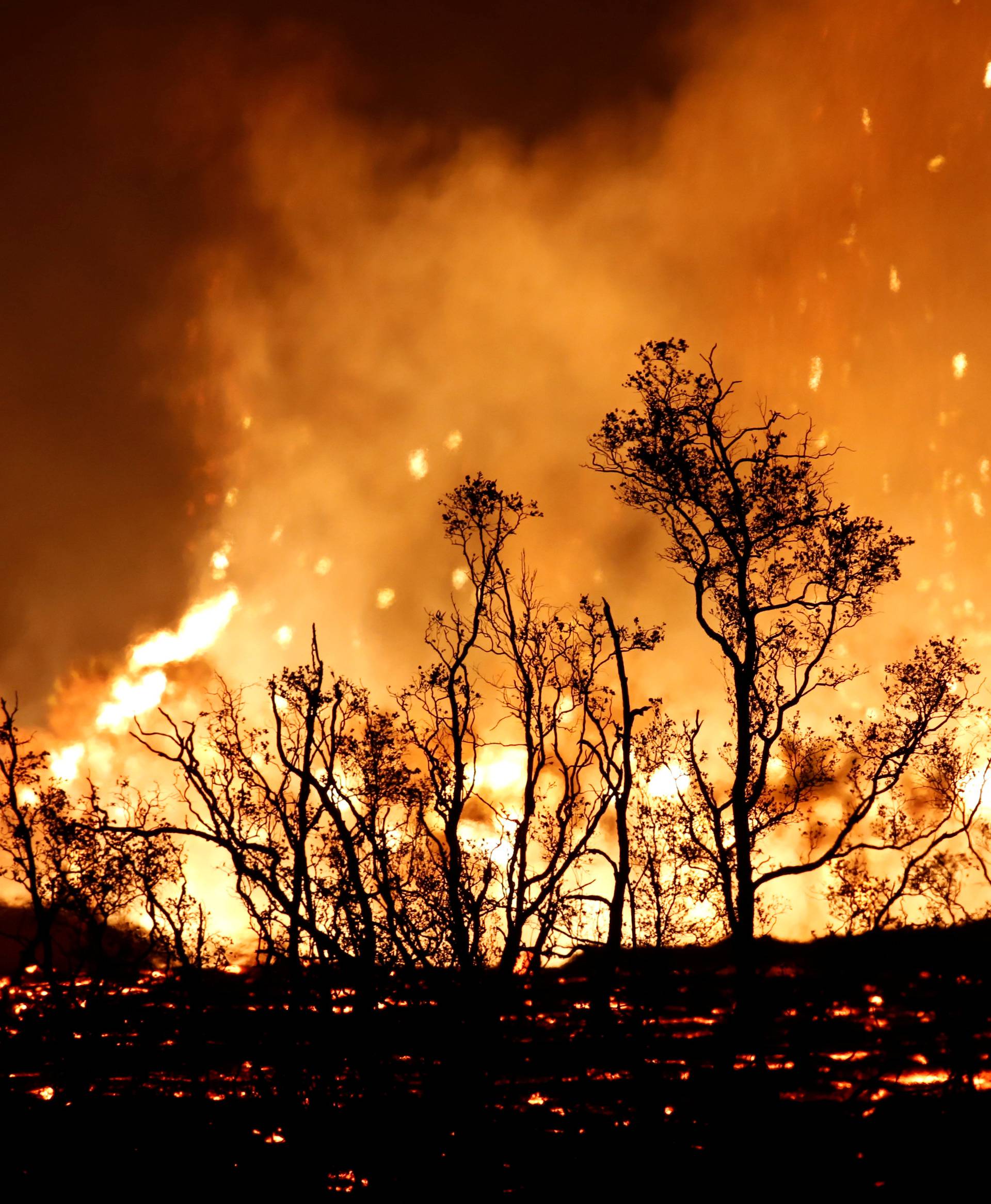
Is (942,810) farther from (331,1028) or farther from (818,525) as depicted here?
(331,1028)

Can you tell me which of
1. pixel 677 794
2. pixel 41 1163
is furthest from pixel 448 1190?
pixel 677 794

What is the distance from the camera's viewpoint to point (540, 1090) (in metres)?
16.4

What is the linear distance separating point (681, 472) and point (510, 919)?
13.4 metres

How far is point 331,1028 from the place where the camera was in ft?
59.2

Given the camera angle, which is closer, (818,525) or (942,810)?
(818,525)

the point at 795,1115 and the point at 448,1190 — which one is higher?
the point at 795,1115

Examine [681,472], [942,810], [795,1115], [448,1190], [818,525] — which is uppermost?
[681,472]

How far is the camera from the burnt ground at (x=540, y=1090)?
43.8 feet

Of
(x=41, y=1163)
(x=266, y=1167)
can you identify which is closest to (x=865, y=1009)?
(x=266, y=1167)

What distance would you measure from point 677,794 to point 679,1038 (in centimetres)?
990

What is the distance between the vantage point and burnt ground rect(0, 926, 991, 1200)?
13.3m

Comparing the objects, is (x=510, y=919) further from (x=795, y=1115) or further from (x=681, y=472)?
Answer: (x=681, y=472)

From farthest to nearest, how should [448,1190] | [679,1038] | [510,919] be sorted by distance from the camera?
[510,919] < [679,1038] < [448,1190]

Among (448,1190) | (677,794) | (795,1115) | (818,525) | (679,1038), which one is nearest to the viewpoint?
(795,1115)
